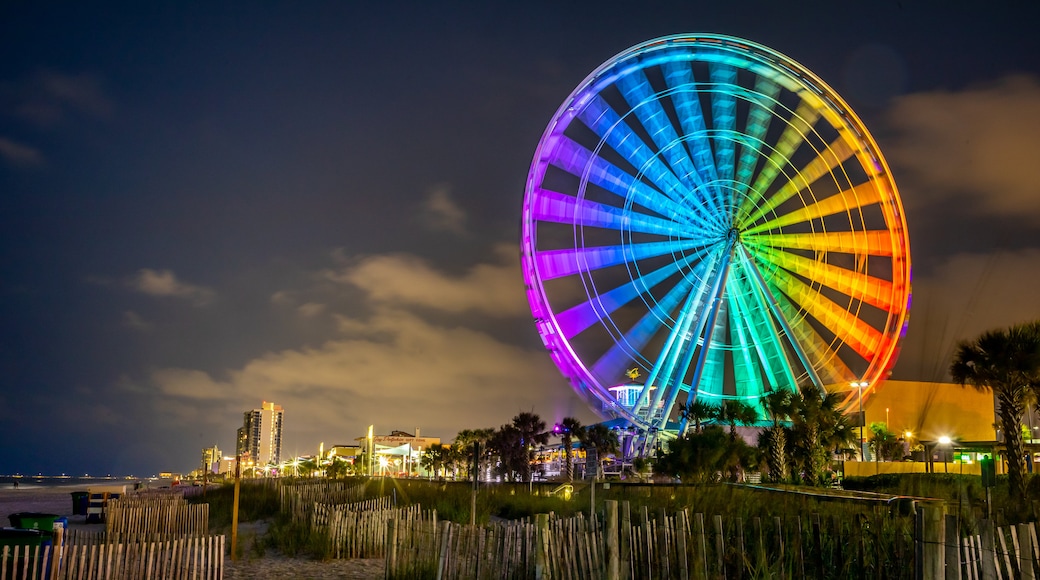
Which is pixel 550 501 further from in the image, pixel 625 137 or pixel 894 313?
pixel 894 313

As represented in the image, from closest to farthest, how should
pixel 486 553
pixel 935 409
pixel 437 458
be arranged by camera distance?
pixel 486 553 < pixel 935 409 < pixel 437 458

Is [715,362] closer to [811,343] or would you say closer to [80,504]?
[811,343]

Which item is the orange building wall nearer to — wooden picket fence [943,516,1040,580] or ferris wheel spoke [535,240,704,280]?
ferris wheel spoke [535,240,704,280]

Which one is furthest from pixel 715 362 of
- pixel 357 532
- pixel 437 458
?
pixel 437 458

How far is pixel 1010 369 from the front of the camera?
1945cm

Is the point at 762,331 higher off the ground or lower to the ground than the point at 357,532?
higher

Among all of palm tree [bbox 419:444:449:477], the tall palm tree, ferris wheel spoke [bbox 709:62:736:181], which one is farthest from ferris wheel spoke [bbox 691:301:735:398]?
palm tree [bbox 419:444:449:477]

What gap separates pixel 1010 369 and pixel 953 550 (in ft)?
52.4

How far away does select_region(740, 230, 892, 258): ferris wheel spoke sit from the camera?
29.2 metres

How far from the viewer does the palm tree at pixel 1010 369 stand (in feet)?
62.5

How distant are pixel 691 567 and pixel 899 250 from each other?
24.7 m

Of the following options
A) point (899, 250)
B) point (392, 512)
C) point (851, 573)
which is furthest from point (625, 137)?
point (851, 573)

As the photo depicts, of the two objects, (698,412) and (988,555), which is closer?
(988,555)

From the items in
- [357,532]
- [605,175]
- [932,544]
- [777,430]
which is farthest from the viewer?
[777,430]
